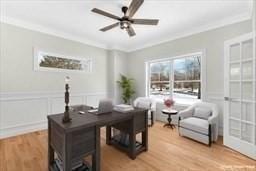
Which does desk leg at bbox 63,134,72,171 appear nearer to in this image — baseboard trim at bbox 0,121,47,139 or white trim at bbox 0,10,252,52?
baseboard trim at bbox 0,121,47,139

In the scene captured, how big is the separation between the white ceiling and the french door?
2.65ft

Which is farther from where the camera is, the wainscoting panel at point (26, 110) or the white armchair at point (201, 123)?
the wainscoting panel at point (26, 110)

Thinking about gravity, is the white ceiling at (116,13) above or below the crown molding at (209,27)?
above

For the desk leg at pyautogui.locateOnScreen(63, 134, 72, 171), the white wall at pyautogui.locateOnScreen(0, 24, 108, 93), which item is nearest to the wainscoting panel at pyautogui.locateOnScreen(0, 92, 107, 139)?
the white wall at pyautogui.locateOnScreen(0, 24, 108, 93)

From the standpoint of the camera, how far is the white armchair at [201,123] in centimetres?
278

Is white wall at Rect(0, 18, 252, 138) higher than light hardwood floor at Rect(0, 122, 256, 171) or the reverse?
higher

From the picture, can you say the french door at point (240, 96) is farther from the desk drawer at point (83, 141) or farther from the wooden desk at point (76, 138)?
the desk drawer at point (83, 141)

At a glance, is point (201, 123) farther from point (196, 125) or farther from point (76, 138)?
point (76, 138)

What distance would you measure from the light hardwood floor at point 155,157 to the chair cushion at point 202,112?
60 centimetres

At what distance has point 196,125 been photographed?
2.92m

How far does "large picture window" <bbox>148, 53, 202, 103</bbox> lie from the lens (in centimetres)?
397

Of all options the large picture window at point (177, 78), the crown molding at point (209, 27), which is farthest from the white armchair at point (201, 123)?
the crown molding at point (209, 27)

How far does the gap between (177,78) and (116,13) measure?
8.91ft

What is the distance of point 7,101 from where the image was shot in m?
3.19
